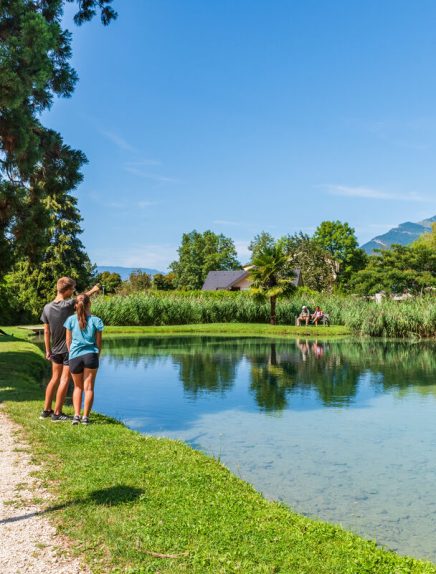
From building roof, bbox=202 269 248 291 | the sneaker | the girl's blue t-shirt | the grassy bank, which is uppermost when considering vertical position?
building roof, bbox=202 269 248 291

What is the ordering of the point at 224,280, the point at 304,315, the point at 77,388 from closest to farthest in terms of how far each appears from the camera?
1. the point at 77,388
2. the point at 304,315
3. the point at 224,280

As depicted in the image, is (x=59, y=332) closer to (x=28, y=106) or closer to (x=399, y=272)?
(x=28, y=106)

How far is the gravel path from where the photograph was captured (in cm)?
395

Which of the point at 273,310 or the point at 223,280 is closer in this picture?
the point at 273,310

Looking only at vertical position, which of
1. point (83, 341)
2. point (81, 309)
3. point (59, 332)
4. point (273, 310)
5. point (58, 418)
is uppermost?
point (273, 310)

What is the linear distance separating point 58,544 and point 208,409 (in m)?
8.22

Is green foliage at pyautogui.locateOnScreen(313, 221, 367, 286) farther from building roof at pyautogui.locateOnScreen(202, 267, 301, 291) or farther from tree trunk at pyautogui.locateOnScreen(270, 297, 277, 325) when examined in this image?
A: tree trunk at pyautogui.locateOnScreen(270, 297, 277, 325)

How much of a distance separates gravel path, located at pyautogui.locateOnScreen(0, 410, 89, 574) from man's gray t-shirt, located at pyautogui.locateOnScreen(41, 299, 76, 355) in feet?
6.81

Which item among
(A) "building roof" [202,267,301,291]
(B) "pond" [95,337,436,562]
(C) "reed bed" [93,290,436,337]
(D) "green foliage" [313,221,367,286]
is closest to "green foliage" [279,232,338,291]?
(A) "building roof" [202,267,301,291]

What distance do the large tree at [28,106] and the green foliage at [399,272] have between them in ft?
147

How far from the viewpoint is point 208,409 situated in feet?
40.7

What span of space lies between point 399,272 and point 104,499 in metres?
51.6

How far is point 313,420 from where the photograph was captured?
37.0 feet

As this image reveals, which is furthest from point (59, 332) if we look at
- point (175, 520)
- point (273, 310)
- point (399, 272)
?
point (399, 272)
